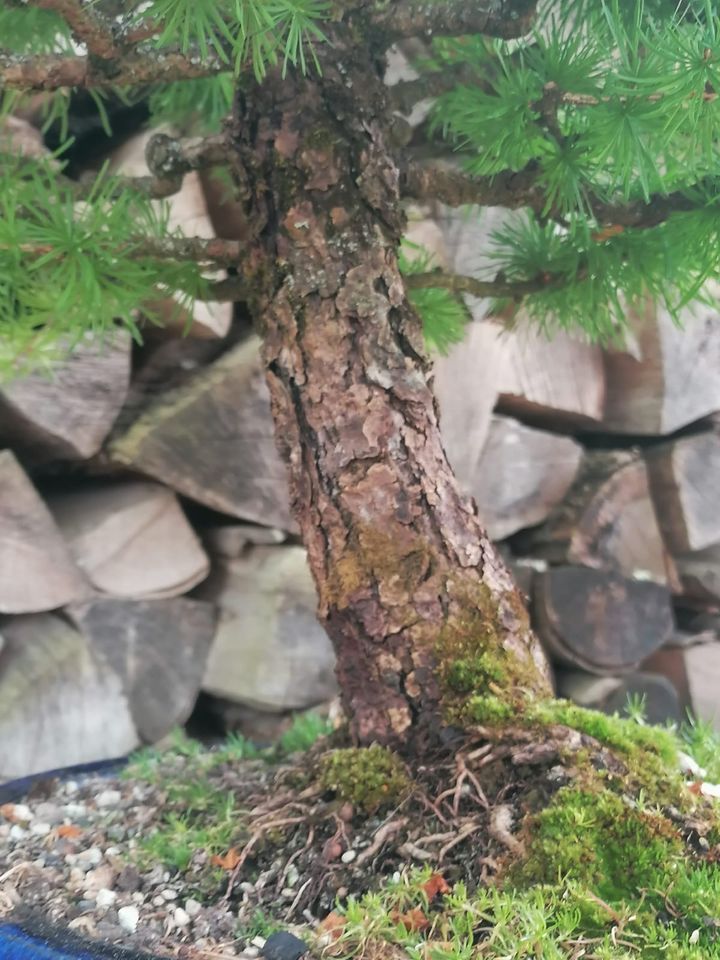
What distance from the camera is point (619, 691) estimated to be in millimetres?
1272

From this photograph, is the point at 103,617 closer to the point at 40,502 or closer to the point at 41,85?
the point at 40,502

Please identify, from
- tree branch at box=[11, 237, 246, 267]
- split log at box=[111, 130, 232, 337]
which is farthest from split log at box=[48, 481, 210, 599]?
tree branch at box=[11, 237, 246, 267]

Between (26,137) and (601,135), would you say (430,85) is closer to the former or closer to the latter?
(601,135)

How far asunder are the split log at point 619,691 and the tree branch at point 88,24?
1.05m

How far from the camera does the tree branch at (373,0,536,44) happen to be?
23.8 inches

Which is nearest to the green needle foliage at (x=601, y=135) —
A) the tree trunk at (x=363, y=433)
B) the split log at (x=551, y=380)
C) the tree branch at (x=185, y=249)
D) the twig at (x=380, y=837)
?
the tree trunk at (x=363, y=433)

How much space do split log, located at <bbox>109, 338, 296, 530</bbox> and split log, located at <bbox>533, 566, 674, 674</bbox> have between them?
444 mm

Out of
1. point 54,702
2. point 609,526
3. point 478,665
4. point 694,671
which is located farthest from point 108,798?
point 694,671

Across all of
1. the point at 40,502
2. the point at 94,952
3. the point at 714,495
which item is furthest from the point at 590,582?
the point at 94,952

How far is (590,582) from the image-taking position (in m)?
1.24

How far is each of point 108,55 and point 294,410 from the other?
0.93ft

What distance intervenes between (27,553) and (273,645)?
0.35m

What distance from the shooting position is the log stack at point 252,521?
1.01 metres

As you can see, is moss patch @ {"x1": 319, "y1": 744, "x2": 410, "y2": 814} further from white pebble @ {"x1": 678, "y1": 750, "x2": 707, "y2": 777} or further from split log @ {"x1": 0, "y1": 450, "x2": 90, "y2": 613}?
split log @ {"x1": 0, "y1": 450, "x2": 90, "y2": 613}
